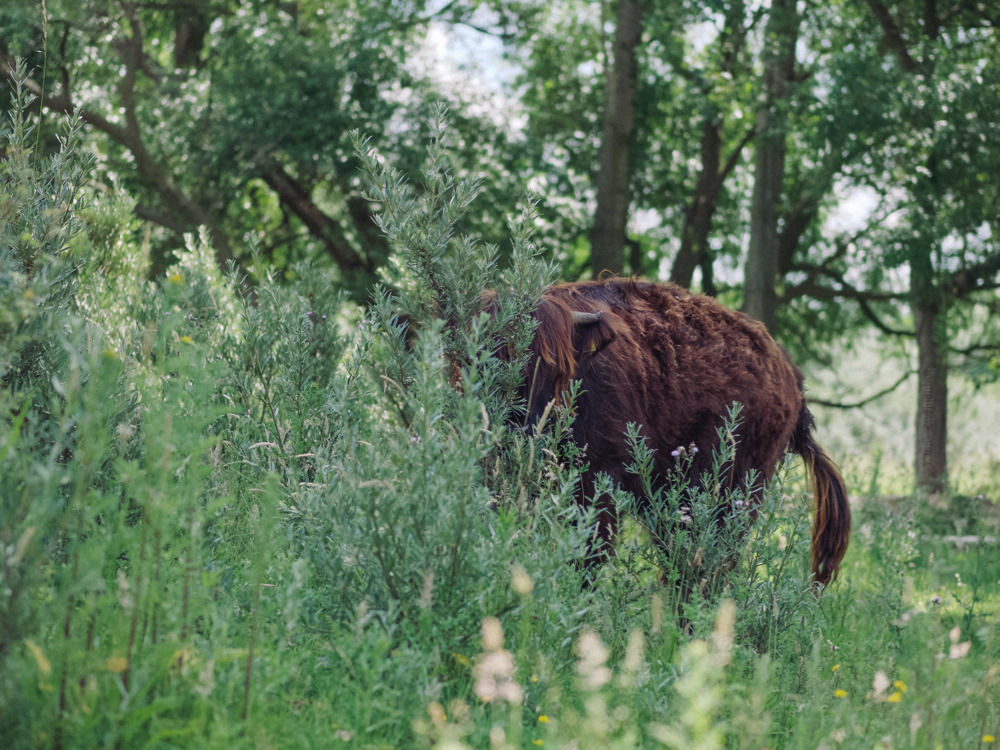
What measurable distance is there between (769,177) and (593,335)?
7760mm

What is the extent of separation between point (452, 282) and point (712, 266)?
489 inches

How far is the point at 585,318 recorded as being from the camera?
3971 mm

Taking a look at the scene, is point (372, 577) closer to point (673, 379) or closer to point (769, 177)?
point (673, 379)

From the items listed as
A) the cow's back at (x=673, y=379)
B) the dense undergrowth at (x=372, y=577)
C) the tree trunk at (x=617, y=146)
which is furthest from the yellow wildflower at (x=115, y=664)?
the tree trunk at (x=617, y=146)

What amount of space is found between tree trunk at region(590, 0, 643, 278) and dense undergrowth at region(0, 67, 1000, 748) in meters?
7.76

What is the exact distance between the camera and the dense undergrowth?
6.05ft

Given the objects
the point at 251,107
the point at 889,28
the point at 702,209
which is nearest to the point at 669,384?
the point at 889,28

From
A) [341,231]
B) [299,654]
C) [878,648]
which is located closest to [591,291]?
[878,648]

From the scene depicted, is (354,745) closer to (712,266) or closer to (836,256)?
(836,256)

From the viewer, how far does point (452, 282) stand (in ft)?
11.6

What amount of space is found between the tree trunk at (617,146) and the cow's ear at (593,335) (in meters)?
7.40

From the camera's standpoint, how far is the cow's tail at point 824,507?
456cm

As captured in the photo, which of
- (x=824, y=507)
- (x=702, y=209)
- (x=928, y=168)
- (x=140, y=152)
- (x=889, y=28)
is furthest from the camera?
(x=702, y=209)

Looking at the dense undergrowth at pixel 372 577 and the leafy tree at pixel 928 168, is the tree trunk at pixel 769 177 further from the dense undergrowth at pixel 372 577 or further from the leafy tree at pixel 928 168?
the dense undergrowth at pixel 372 577
